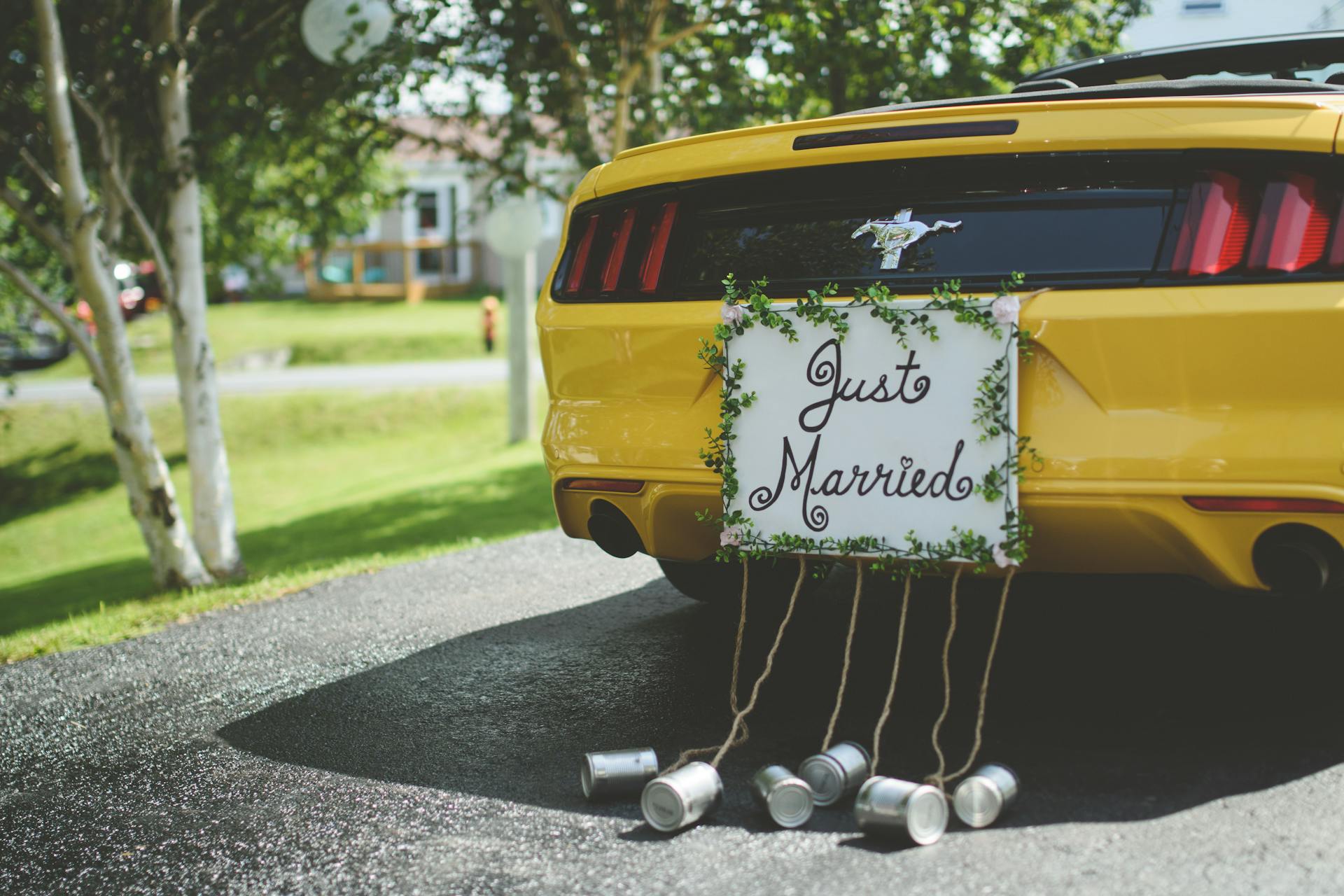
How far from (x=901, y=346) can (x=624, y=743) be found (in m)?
1.30

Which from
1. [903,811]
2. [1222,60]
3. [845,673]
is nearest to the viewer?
[903,811]

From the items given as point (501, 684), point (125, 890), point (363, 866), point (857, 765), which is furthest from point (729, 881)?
point (501, 684)

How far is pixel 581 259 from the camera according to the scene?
363cm

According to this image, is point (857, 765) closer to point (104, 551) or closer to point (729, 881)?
point (729, 881)

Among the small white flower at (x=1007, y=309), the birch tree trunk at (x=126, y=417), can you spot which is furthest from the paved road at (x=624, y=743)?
the birch tree trunk at (x=126, y=417)

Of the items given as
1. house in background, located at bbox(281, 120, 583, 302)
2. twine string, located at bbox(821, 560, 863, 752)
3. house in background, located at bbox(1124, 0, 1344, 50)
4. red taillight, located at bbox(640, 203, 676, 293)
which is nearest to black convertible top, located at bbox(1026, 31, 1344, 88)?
red taillight, located at bbox(640, 203, 676, 293)

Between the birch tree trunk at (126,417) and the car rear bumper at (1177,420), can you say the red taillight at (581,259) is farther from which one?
the birch tree trunk at (126,417)

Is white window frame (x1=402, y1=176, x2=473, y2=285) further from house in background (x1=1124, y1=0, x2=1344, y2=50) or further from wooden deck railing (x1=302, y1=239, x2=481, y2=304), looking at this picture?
house in background (x1=1124, y1=0, x2=1344, y2=50)

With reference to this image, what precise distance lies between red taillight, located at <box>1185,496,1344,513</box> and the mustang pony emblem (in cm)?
90

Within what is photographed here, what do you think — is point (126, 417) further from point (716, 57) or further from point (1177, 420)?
point (1177, 420)

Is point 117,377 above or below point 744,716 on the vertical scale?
above

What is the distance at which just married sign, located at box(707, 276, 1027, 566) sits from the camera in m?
2.88

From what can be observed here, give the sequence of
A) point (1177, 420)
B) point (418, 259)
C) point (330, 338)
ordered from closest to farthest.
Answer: point (1177, 420) → point (330, 338) → point (418, 259)

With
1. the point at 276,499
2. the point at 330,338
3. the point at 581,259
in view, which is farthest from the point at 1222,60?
the point at 330,338
